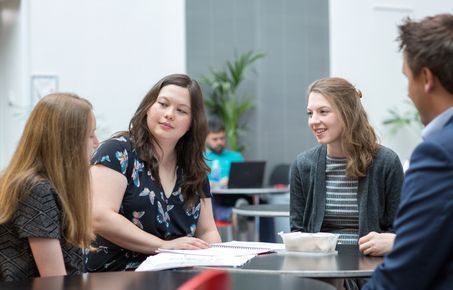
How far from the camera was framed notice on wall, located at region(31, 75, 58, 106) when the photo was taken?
8.10 m

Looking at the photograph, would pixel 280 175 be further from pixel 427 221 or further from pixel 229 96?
pixel 427 221

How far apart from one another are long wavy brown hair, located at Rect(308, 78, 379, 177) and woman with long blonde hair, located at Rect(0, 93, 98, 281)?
107 cm

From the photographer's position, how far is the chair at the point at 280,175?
873 centimetres

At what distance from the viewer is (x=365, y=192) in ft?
9.63

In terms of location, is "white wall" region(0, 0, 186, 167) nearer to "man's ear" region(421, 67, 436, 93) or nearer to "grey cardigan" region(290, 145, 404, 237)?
"grey cardigan" region(290, 145, 404, 237)

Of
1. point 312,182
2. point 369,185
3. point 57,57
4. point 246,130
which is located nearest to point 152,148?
point 312,182

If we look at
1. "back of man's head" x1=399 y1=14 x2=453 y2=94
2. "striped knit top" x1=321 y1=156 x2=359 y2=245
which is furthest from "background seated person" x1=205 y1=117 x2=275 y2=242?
"back of man's head" x1=399 y1=14 x2=453 y2=94

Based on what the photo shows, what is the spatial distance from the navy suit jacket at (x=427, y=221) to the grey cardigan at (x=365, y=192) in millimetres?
1339

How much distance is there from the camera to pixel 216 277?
3.94 feet

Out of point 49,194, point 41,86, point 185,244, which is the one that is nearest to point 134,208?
point 185,244

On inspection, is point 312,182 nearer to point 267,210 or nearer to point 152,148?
point 152,148

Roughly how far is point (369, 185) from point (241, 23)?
6589 millimetres

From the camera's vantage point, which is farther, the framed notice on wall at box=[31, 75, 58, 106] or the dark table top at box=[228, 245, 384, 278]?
the framed notice on wall at box=[31, 75, 58, 106]

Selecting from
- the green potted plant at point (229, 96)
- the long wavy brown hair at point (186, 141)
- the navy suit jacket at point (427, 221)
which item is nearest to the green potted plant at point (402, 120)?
the green potted plant at point (229, 96)
